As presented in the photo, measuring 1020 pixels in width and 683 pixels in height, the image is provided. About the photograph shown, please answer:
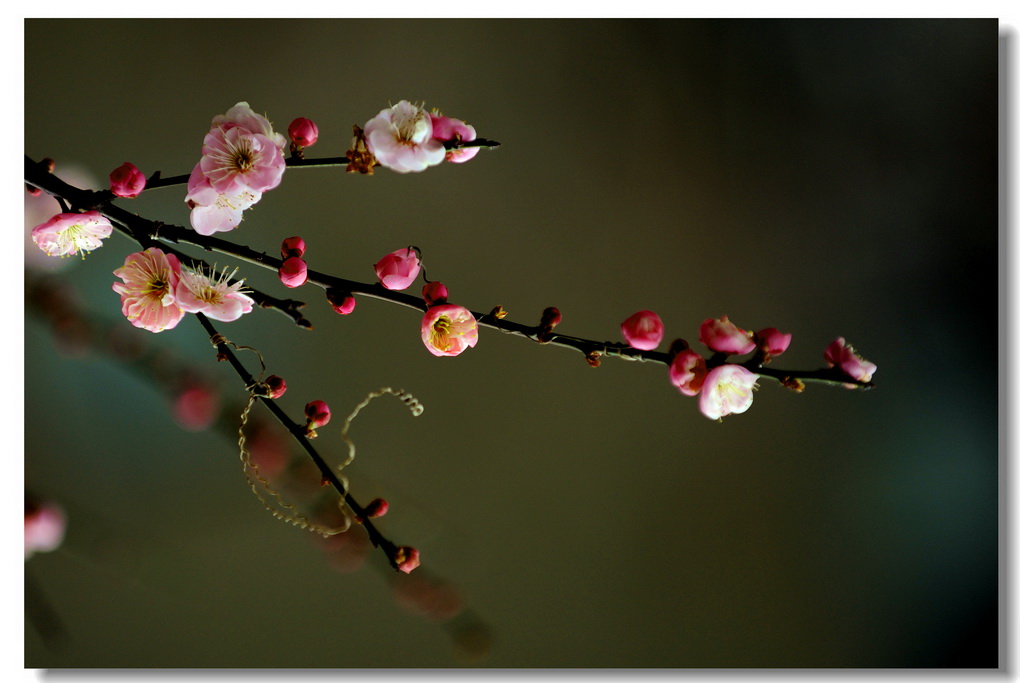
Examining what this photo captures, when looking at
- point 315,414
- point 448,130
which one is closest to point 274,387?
point 315,414

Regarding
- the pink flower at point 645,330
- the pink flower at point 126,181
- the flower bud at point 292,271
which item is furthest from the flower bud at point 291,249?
the pink flower at point 645,330

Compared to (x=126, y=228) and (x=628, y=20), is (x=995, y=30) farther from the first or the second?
(x=126, y=228)

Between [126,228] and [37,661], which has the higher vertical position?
[126,228]

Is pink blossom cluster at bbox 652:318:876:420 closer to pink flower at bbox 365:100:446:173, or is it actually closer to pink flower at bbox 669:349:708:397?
pink flower at bbox 669:349:708:397

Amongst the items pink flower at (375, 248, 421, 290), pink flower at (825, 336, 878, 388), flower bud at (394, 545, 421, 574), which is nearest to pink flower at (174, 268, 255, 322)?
pink flower at (375, 248, 421, 290)

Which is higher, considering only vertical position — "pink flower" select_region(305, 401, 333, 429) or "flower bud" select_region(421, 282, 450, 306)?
"flower bud" select_region(421, 282, 450, 306)

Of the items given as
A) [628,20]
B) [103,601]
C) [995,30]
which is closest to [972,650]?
[995,30]
